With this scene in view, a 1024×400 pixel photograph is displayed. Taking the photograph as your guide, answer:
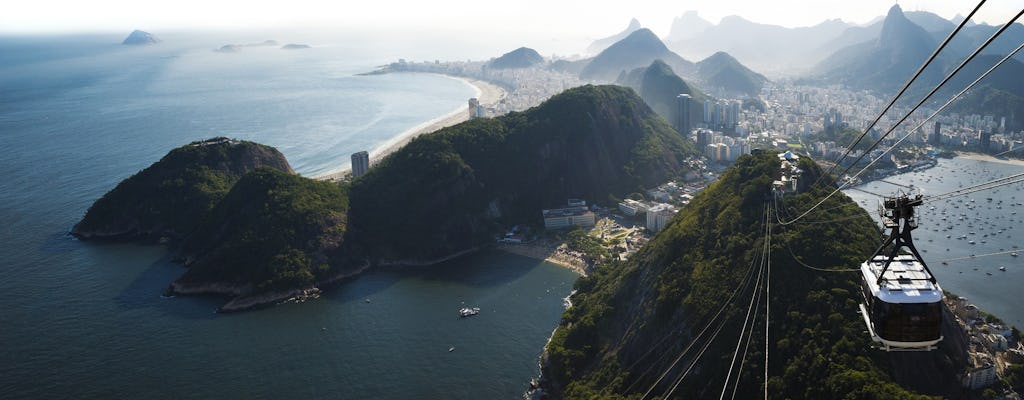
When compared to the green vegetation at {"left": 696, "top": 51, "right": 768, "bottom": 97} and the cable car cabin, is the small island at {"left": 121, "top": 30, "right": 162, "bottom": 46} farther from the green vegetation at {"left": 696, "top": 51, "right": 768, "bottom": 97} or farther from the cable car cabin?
the cable car cabin

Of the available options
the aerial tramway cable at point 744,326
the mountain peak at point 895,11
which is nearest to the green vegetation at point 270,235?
the aerial tramway cable at point 744,326

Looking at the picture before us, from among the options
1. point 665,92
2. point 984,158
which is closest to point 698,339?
point 984,158

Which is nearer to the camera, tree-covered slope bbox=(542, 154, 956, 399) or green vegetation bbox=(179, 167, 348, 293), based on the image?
tree-covered slope bbox=(542, 154, 956, 399)

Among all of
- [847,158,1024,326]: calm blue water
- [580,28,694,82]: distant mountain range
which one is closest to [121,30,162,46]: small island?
[580,28,694,82]: distant mountain range

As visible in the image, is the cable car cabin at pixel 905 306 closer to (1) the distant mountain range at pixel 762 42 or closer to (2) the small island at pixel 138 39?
(1) the distant mountain range at pixel 762 42

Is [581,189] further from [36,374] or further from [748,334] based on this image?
[36,374]

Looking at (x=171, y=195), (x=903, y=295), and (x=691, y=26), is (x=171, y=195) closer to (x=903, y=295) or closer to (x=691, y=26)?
(x=903, y=295)
